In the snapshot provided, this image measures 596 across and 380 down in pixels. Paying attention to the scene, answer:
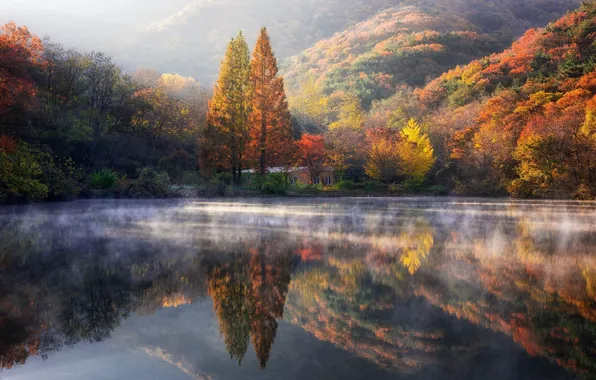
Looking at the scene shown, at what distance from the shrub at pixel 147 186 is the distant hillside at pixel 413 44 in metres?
50.8

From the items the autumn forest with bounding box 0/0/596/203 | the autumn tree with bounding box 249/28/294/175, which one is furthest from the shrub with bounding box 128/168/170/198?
the autumn tree with bounding box 249/28/294/175

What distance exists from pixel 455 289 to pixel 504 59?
64.1 metres

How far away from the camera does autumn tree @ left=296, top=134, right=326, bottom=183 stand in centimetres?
4198

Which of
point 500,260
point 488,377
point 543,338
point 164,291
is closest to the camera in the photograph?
point 488,377

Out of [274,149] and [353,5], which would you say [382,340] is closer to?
[274,149]

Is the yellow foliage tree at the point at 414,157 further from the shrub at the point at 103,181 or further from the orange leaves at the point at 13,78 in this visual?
the orange leaves at the point at 13,78

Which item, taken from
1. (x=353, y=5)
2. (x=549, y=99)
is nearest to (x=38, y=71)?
(x=549, y=99)

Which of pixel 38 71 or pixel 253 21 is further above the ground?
pixel 253 21

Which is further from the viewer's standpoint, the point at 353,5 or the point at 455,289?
the point at 353,5

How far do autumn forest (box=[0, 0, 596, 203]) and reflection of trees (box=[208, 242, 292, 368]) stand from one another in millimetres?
15950

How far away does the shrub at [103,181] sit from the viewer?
27.0 meters

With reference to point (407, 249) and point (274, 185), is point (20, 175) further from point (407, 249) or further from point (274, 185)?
point (407, 249)

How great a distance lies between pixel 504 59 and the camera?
61656 mm

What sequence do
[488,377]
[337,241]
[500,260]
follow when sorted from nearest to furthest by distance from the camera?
1. [488,377]
2. [500,260]
3. [337,241]
